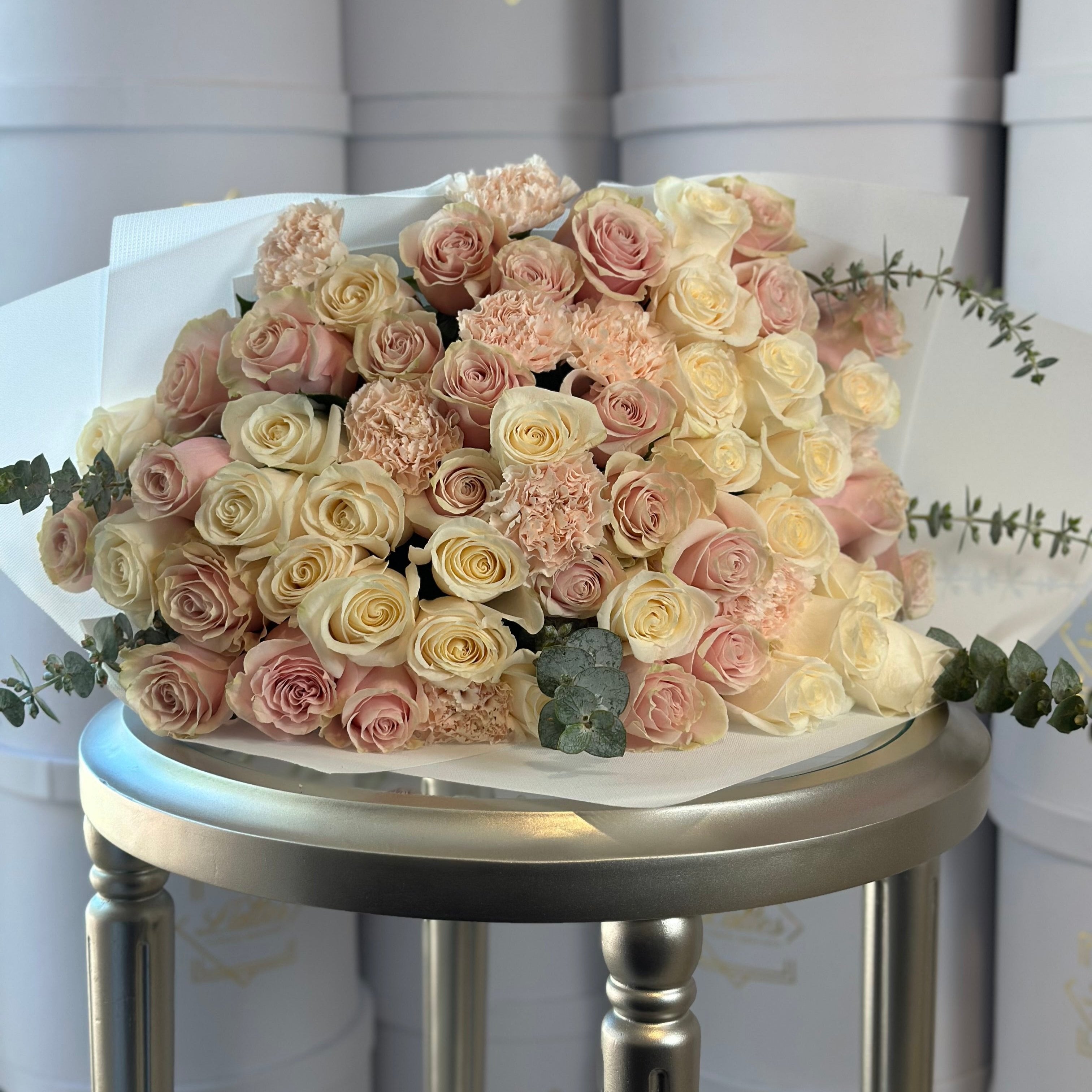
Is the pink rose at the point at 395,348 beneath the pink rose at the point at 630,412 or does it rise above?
above

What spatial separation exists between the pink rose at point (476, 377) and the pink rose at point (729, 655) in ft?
0.53

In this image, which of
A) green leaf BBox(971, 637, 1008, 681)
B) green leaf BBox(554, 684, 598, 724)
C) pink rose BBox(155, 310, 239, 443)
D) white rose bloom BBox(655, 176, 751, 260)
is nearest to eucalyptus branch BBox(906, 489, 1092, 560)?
green leaf BBox(971, 637, 1008, 681)

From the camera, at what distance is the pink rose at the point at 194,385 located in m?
0.77

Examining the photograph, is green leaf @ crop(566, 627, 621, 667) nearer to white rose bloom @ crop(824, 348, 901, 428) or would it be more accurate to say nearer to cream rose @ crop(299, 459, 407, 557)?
cream rose @ crop(299, 459, 407, 557)

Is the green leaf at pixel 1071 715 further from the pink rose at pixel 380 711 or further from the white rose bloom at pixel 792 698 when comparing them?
the pink rose at pixel 380 711

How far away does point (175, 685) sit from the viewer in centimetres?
72

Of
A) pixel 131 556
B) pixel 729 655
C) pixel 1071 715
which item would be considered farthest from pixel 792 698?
pixel 131 556

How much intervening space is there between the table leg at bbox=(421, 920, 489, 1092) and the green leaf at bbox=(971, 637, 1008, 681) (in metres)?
0.51

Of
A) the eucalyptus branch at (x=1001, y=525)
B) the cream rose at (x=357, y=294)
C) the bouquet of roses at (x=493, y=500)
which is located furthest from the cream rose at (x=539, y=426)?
the eucalyptus branch at (x=1001, y=525)

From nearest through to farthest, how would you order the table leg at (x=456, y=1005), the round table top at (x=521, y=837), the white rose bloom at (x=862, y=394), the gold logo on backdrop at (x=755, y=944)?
the round table top at (x=521, y=837) < the white rose bloom at (x=862, y=394) < the table leg at (x=456, y=1005) < the gold logo on backdrop at (x=755, y=944)

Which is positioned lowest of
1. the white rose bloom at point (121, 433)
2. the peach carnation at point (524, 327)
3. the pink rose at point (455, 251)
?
the white rose bloom at point (121, 433)

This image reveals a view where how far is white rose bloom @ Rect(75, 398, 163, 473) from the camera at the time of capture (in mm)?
778

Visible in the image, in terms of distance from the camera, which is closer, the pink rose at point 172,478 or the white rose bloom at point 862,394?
the pink rose at point 172,478

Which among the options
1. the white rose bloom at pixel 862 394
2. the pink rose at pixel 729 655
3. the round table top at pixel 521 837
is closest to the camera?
the round table top at pixel 521 837
